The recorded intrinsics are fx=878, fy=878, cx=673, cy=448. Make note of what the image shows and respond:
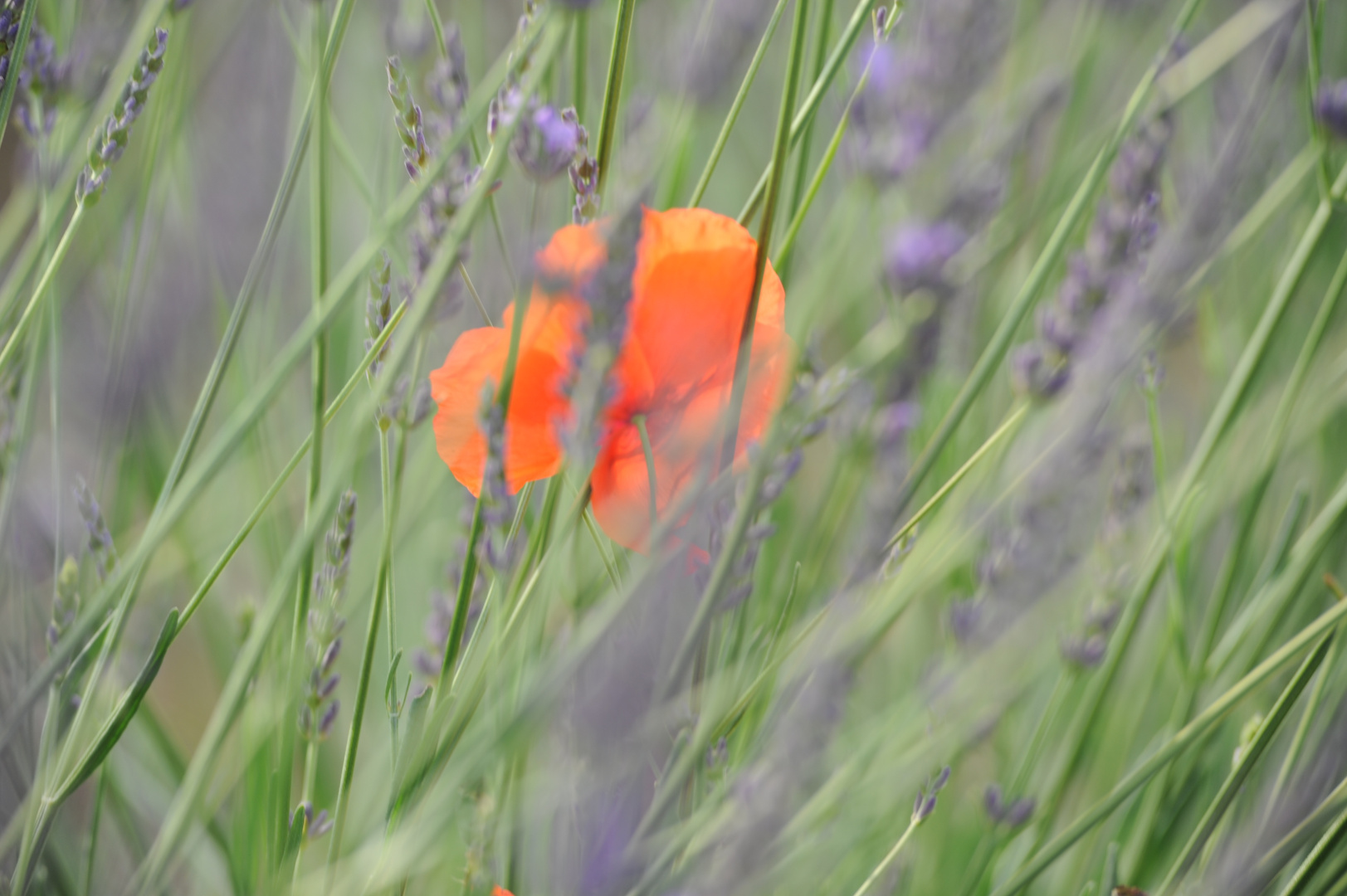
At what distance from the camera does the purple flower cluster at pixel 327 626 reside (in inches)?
9.7

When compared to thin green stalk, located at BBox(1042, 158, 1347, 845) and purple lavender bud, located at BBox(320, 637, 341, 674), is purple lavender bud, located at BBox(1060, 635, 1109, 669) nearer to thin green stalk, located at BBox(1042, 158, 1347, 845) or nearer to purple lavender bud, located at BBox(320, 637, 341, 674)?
thin green stalk, located at BBox(1042, 158, 1347, 845)

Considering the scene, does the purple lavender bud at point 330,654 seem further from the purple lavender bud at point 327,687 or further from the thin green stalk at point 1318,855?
the thin green stalk at point 1318,855

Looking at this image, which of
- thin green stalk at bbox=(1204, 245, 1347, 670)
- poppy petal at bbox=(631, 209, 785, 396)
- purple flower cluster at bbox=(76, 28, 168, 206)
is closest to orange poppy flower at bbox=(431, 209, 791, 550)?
poppy petal at bbox=(631, 209, 785, 396)

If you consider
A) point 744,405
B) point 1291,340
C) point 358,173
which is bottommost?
point 1291,340

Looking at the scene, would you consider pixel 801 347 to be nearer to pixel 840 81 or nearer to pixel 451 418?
pixel 451 418

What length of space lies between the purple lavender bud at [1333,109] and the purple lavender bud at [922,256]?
19cm

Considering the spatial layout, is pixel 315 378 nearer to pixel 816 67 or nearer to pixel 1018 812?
pixel 816 67

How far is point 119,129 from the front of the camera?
24cm

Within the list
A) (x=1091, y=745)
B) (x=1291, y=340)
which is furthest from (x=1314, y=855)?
(x=1291, y=340)

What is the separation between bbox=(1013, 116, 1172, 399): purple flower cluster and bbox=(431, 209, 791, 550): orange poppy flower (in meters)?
0.08

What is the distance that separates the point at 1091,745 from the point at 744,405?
13.3 inches

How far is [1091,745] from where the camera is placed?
0.48 metres

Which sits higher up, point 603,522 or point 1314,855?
point 603,522

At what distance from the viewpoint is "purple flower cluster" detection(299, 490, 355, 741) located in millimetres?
247
